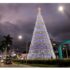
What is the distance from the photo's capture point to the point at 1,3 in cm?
394

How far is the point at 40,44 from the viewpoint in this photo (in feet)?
12.6

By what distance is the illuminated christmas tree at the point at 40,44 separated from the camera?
3791mm

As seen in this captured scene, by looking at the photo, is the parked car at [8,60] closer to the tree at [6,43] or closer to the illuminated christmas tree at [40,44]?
the tree at [6,43]

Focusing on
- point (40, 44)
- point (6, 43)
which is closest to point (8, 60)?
point (6, 43)

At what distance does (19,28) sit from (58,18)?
1.00 metres

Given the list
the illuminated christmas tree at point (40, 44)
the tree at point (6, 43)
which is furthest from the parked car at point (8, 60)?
the illuminated christmas tree at point (40, 44)

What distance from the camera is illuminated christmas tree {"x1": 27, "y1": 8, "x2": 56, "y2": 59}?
379cm

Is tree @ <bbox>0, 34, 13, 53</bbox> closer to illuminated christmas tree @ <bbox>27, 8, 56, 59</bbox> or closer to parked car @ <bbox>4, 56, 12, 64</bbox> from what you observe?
parked car @ <bbox>4, 56, 12, 64</bbox>

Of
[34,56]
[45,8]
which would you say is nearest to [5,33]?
[34,56]

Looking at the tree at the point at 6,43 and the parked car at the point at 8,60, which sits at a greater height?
the tree at the point at 6,43

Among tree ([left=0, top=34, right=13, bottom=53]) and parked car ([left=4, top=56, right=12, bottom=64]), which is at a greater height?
tree ([left=0, top=34, right=13, bottom=53])

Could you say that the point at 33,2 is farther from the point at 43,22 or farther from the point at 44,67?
the point at 44,67

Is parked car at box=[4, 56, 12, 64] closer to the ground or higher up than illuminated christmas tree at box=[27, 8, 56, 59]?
closer to the ground

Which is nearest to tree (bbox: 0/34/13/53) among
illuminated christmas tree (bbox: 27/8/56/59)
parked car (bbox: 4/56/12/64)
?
parked car (bbox: 4/56/12/64)
